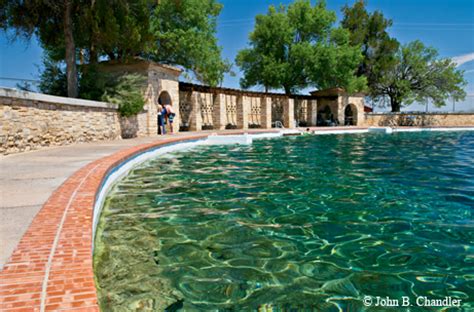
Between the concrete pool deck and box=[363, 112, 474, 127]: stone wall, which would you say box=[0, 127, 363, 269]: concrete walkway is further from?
box=[363, 112, 474, 127]: stone wall

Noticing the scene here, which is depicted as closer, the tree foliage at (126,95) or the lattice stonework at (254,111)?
the tree foliage at (126,95)

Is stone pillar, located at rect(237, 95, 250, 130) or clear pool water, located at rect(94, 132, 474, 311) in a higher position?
stone pillar, located at rect(237, 95, 250, 130)

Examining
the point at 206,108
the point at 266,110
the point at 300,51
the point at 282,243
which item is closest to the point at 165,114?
the point at 206,108

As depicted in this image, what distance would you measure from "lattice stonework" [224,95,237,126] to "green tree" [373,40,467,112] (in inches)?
859

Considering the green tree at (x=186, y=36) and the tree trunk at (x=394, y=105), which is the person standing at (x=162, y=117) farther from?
the tree trunk at (x=394, y=105)

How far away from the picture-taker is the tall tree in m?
13.3

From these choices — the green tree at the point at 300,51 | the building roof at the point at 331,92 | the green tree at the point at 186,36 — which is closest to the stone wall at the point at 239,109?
the building roof at the point at 331,92

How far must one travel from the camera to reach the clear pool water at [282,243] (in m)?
2.69

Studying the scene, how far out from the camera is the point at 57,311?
1663mm

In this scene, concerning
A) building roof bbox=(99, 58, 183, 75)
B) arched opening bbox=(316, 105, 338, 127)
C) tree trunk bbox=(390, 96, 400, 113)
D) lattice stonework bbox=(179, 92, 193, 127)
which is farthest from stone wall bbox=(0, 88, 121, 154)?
tree trunk bbox=(390, 96, 400, 113)

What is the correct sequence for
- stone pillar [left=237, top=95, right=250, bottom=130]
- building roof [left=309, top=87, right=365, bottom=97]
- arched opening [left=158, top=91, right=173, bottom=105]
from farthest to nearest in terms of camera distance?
building roof [left=309, top=87, right=365, bottom=97]
stone pillar [left=237, top=95, right=250, bottom=130]
arched opening [left=158, top=91, right=173, bottom=105]

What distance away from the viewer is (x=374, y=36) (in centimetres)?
4034

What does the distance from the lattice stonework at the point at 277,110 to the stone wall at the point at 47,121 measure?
19461 millimetres

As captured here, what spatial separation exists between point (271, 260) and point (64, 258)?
73.9 inches
